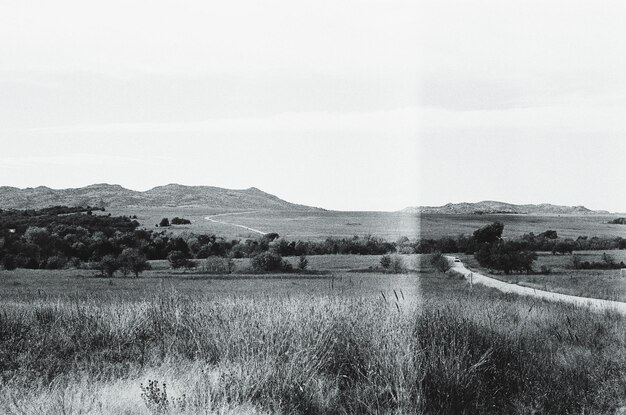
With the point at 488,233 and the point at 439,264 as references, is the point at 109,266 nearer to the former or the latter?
the point at 439,264

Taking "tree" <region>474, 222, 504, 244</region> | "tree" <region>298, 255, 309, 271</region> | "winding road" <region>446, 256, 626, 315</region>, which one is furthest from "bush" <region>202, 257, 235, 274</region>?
"tree" <region>474, 222, 504, 244</region>

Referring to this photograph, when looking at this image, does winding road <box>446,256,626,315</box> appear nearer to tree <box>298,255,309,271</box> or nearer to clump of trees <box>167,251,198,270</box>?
tree <box>298,255,309,271</box>

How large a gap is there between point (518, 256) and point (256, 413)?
6883 centimetres

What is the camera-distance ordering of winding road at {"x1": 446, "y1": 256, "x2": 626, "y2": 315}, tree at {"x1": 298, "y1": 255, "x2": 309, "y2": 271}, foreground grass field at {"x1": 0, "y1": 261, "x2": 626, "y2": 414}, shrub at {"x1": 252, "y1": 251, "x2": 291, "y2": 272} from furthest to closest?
tree at {"x1": 298, "y1": 255, "x2": 309, "y2": 271} → shrub at {"x1": 252, "y1": 251, "x2": 291, "y2": 272} → winding road at {"x1": 446, "y1": 256, "x2": 626, "y2": 315} → foreground grass field at {"x1": 0, "y1": 261, "x2": 626, "y2": 414}

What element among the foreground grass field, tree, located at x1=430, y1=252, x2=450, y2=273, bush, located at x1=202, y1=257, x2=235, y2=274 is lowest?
bush, located at x1=202, y1=257, x2=235, y2=274

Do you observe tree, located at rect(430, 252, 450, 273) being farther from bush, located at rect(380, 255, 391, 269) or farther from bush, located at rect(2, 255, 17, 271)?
bush, located at rect(2, 255, 17, 271)

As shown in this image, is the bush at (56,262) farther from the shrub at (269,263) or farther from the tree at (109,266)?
the shrub at (269,263)

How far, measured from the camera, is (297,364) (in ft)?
33.3

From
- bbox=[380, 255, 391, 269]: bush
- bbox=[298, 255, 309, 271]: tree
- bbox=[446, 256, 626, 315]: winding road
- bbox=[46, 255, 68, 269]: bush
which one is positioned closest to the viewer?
bbox=[446, 256, 626, 315]: winding road

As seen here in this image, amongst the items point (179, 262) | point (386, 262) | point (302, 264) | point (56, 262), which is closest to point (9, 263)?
point (56, 262)

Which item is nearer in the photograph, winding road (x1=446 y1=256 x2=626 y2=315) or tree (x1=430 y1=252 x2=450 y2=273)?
winding road (x1=446 y1=256 x2=626 y2=315)

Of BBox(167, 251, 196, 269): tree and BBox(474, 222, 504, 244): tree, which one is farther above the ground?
BBox(474, 222, 504, 244): tree

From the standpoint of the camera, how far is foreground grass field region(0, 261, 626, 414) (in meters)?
9.20

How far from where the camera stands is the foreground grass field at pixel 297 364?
9195mm
